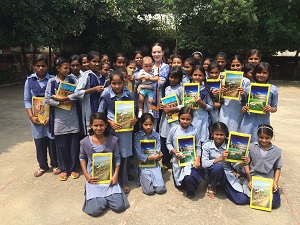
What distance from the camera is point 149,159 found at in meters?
3.48

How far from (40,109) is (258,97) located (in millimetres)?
2829

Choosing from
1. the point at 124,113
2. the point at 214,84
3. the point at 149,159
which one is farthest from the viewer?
the point at 214,84

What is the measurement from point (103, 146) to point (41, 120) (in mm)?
1018

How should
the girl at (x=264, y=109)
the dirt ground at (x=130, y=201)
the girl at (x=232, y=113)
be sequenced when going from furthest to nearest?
the girl at (x=232, y=113), the girl at (x=264, y=109), the dirt ground at (x=130, y=201)

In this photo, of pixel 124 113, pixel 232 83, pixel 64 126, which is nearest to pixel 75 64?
pixel 64 126

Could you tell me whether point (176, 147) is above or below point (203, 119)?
below

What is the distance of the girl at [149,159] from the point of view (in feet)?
10.9

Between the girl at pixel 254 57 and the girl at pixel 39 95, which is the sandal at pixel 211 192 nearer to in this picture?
the girl at pixel 254 57

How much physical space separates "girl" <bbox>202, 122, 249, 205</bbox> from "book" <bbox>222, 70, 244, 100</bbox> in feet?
1.55

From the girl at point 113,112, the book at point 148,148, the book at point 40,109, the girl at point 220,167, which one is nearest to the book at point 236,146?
the girl at point 220,167

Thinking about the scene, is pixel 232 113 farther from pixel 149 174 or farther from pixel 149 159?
pixel 149 174

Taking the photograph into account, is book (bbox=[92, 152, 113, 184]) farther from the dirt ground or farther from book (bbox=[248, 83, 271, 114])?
book (bbox=[248, 83, 271, 114])

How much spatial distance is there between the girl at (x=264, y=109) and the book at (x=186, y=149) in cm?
78

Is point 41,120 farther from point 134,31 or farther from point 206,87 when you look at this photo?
point 134,31
